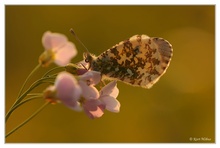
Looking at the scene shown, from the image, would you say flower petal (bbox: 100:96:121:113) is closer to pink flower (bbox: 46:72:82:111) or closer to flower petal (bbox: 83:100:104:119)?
flower petal (bbox: 83:100:104:119)

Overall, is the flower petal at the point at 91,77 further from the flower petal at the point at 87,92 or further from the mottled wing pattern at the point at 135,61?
the mottled wing pattern at the point at 135,61

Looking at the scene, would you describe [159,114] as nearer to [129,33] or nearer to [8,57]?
[129,33]

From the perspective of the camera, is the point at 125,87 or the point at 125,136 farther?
the point at 125,87

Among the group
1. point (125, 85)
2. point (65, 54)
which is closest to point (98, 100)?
point (65, 54)

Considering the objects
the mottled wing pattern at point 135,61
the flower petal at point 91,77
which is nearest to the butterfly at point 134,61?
the mottled wing pattern at point 135,61

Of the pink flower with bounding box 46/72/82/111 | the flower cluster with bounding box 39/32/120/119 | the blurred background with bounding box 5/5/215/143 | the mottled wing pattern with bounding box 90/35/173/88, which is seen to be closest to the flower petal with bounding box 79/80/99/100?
the flower cluster with bounding box 39/32/120/119

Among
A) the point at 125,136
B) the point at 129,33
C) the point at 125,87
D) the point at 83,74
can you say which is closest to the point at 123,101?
the point at 125,87
